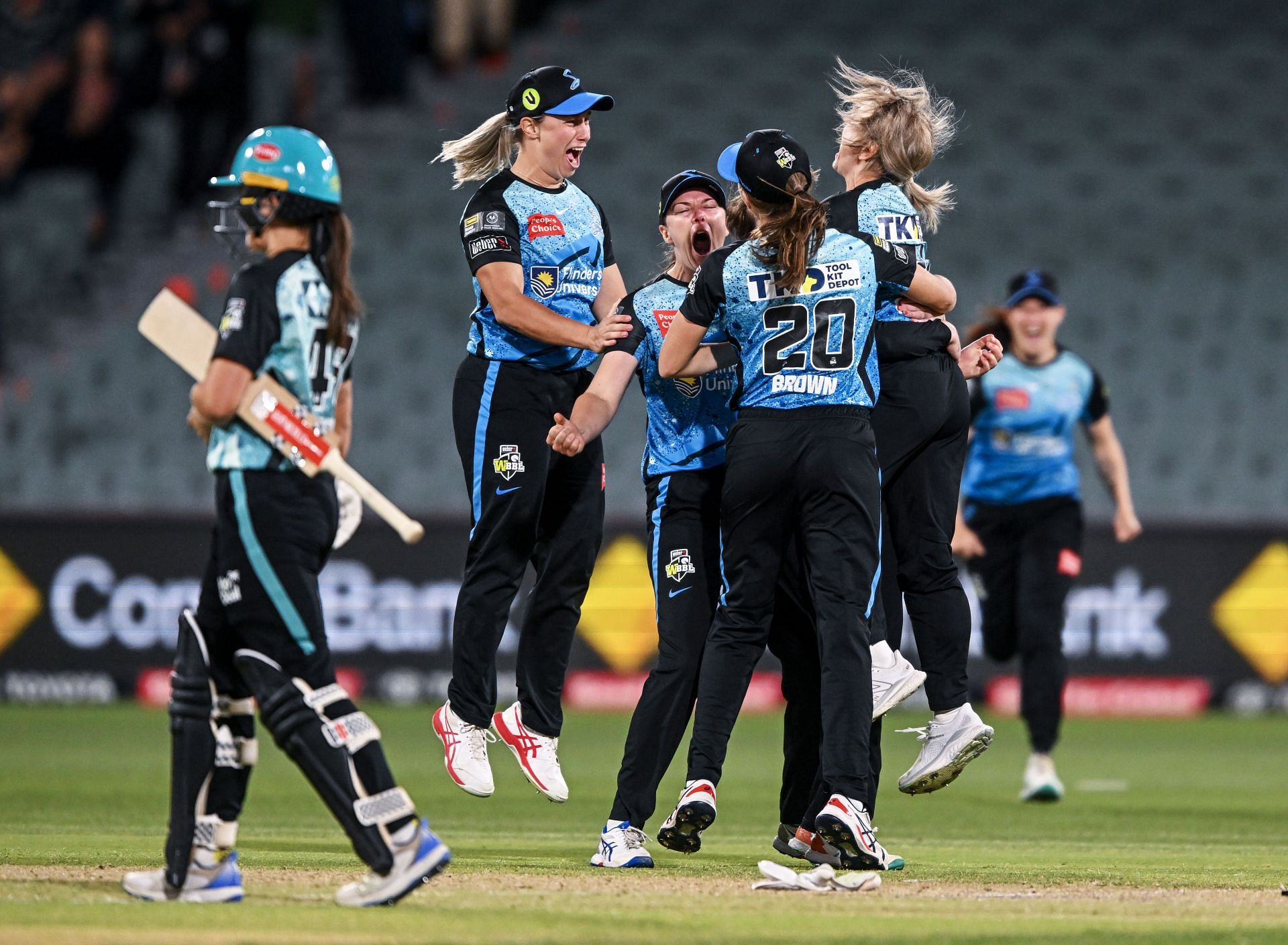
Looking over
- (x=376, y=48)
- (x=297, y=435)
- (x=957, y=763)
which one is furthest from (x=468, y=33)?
(x=297, y=435)

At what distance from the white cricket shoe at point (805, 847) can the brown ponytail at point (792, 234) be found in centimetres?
197

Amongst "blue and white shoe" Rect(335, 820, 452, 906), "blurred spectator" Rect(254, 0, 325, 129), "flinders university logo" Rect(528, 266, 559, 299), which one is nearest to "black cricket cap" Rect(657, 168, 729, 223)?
"flinders university logo" Rect(528, 266, 559, 299)

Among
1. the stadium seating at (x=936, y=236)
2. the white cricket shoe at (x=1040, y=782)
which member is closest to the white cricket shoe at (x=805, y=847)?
the white cricket shoe at (x=1040, y=782)

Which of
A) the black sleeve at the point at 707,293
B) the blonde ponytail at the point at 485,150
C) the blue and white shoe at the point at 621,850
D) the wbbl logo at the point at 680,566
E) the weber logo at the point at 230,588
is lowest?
the blue and white shoe at the point at 621,850

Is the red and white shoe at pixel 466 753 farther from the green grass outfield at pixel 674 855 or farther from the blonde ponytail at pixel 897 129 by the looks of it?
the blonde ponytail at pixel 897 129

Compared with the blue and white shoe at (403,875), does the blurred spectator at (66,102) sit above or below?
above

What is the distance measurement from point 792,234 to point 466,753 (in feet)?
8.07

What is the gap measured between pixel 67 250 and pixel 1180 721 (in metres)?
11.6

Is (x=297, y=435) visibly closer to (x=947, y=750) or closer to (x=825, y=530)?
(x=825, y=530)

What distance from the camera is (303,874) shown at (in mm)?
6051

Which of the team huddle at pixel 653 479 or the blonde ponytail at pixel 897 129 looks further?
the blonde ponytail at pixel 897 129

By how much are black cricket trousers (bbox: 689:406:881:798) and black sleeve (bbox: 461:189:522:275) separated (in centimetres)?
132

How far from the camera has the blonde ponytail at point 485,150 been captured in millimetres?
7223

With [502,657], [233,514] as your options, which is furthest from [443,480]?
[233,514]
